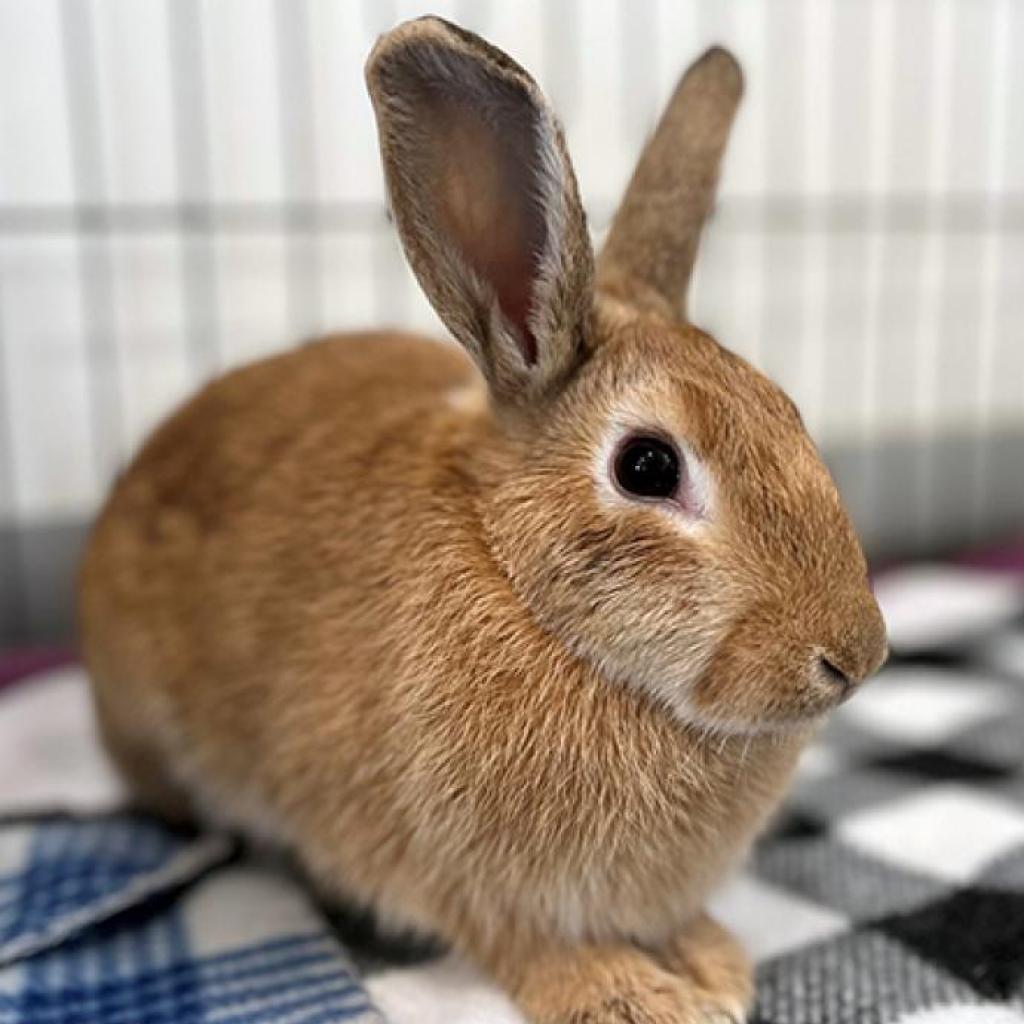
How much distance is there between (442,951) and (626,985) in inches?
7.0

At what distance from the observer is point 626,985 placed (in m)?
0.79

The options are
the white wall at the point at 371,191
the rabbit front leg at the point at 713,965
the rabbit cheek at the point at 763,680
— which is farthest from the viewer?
the white wall at the point at 371,191

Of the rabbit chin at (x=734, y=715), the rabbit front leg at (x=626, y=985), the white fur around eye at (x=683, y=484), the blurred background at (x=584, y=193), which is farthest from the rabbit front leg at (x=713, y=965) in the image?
the blurred background at (x=584, y=193)

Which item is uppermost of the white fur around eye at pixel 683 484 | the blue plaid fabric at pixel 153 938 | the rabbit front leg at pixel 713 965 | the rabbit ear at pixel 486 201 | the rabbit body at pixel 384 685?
the rabbit ear at pixel 486 201

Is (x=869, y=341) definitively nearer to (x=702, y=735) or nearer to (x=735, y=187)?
(x=735, y=187)

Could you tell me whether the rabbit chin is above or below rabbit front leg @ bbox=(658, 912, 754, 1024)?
above

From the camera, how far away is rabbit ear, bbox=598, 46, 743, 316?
0.88 m

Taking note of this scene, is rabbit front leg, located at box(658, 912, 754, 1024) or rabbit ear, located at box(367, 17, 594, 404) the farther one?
rabbit front leg, located at box(658, 912, 754, 1024)

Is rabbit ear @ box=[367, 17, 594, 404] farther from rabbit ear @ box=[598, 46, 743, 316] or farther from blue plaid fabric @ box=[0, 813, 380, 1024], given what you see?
blue plaid fabric @ box=[0, 813, 380, 1024]

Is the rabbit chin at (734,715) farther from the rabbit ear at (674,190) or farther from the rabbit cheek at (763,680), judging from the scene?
the rabbit ear at (674,190)

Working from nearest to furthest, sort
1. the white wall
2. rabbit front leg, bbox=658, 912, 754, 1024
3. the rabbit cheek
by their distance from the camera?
the rabbit cheek, rabbit front leg, bbox=658, 912, 754, 1024, the white wall

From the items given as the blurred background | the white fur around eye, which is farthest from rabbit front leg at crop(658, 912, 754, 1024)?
the blurred background

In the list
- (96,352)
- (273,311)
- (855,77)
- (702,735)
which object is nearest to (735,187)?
(855,77)

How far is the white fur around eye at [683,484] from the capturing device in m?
0.72
